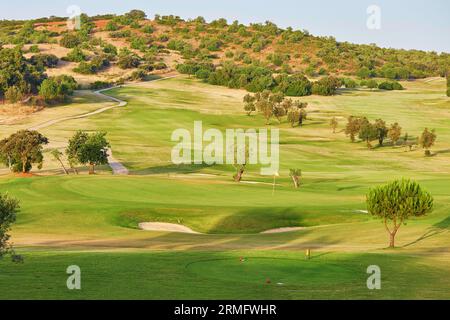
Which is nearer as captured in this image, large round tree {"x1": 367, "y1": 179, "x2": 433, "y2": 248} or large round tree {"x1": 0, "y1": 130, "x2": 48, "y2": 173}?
large round tree {"x1": 367, "y1": 179, "x2": 433, "y2": 248}

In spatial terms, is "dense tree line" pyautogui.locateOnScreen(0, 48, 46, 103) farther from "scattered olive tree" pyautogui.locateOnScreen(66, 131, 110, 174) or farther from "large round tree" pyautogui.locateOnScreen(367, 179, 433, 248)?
"large round tree" pyautogui.locateOnScreen(367, 179, 433, 248)

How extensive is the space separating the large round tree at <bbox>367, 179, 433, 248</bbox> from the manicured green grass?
5280 mm

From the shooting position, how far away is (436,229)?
5738cm

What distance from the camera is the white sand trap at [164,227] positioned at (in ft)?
199

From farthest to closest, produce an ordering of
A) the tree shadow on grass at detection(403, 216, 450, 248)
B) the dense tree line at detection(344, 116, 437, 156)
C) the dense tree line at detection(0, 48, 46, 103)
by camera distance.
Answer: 1. the dense tree line at detection(0, 48, 46, 103)
2. the dense tree line at detection(344, 116, 437, 156)
3. the tree shadow on grass at detection(403, 216, 450, 248)

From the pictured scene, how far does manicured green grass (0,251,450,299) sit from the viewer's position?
3212 cm

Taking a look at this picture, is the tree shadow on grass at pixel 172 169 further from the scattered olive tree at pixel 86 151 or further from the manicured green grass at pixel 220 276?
the manicured green grass at pixel 220 276

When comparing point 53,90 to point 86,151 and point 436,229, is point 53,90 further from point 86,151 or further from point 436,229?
point 436,229

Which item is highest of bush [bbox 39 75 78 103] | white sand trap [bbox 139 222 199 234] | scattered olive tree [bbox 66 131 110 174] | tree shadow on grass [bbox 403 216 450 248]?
bush [bbox 39 75 78 103]

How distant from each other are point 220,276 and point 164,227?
85.4ft

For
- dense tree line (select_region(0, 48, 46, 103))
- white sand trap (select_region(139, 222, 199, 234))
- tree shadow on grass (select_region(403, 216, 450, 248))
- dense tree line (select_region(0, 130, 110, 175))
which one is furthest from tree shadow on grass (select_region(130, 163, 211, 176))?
dense tree line (select_region(0, 48, 46, 103))

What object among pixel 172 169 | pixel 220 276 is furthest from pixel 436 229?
pixel 172 169
